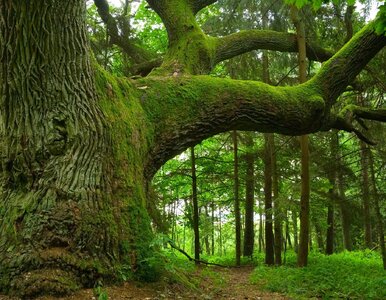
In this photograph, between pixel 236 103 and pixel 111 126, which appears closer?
pixel 111 126

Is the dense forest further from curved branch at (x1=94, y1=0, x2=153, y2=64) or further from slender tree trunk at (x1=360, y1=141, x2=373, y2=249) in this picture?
slender tree trunk at (x1=360, y1=141, x2=373, y2=249)

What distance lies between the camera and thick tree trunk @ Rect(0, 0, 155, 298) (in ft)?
11.9

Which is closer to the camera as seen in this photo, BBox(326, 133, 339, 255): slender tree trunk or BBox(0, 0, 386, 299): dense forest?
BBox(0, 0, 386, 299): dense forest

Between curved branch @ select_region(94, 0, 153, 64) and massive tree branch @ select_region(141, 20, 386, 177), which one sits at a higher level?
curved branch @ select_region(94, 0, 153, 64)

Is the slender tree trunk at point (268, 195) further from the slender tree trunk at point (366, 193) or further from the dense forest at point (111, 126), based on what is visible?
the dense forest at point (111, 126)

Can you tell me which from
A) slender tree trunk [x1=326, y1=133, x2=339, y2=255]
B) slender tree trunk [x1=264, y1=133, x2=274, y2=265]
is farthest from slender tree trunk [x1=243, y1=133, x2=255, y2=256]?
slender tree trunk [x1=326, y1=133, x2=339, y2=255]

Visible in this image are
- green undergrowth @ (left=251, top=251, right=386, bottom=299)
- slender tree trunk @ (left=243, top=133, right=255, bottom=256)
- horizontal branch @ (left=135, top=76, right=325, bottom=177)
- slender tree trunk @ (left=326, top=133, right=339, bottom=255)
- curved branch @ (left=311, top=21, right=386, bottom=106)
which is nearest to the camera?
horizontal branch @ (left=135, top=76, right=325, bottom=177)

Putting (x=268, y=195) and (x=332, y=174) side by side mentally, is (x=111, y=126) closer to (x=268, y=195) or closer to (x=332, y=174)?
(x=268, y=195)

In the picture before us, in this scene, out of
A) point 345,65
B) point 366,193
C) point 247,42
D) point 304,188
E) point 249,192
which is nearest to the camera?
point 345,65

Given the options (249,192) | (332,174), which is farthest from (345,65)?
(249,192)

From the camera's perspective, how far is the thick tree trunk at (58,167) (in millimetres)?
3631

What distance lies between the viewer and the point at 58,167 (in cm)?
402

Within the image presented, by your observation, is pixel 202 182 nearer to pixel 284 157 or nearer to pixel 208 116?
pixel 284 157

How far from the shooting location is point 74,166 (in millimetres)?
4062
